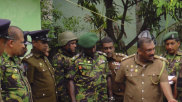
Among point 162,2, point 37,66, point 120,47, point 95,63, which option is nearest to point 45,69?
point 37,66

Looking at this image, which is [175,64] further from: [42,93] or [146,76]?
[42,93]

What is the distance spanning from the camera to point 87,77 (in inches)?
188

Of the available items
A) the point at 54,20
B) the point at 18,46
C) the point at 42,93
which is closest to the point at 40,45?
the point at 42,93

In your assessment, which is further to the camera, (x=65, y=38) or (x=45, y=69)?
(x=65, y=38)

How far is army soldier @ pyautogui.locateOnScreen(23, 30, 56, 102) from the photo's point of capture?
15.9 ft

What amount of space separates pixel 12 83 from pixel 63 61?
1951 mm

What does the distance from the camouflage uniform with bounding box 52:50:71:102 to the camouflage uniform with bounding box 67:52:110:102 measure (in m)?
0.53

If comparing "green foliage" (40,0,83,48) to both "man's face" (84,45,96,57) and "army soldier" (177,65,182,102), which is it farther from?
"army soldier" (177,65,182,102)

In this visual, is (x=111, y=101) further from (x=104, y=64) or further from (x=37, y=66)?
(x=37, y=66)

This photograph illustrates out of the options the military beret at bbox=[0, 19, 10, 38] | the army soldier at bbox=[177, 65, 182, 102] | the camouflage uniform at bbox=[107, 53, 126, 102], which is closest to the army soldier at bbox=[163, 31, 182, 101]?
the army soldier at bbox=[177, 65, 182, 102]

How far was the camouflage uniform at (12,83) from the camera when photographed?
357 cm

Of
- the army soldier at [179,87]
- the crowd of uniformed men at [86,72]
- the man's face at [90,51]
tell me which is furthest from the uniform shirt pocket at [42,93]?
the army soldier at [179,87]

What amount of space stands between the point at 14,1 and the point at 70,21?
3048mm

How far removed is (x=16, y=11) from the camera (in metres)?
6.03
